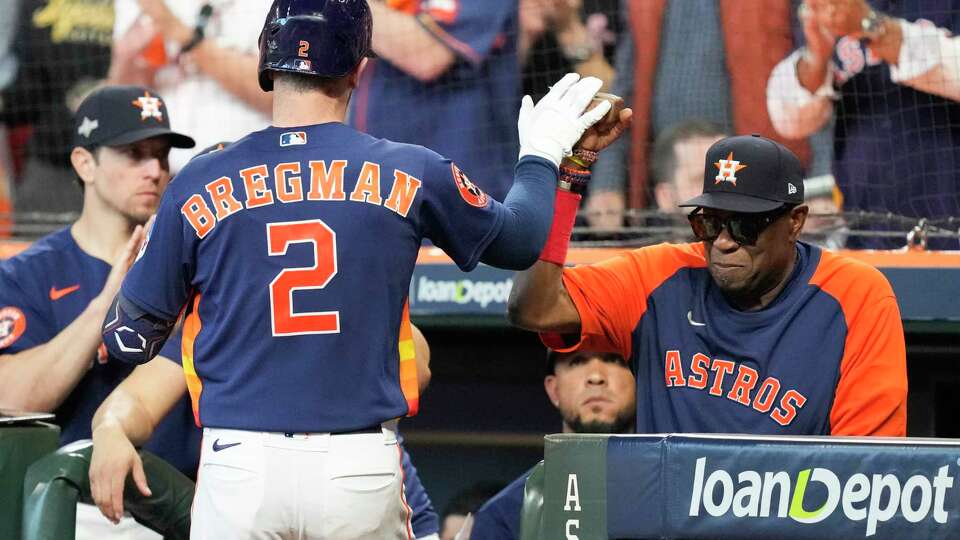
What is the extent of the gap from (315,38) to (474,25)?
2.69 metres

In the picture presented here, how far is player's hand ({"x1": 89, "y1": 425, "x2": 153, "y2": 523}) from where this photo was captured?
2.46 meters

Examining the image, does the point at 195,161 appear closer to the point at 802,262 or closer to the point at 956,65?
the point at 802,262

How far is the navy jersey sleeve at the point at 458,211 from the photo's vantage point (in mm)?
2072

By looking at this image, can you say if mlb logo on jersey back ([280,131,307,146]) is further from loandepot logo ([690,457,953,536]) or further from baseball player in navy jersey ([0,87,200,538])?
baseball player in navy jersey ([0,87,200,538])

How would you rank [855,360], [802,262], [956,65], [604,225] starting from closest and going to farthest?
1. [855,360]
2. [802,262]
3. [956,65]
4. [604,225]

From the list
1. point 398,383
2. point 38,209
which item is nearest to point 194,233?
point 398,383

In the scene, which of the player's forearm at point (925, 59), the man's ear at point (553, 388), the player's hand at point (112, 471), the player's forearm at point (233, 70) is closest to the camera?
the player's hand at point (112, 471)

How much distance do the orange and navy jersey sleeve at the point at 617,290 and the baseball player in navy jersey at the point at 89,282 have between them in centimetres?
103

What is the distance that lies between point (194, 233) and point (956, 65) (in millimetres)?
2984

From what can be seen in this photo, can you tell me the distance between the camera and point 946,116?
425cm

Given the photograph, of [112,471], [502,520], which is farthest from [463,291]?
[112,471]

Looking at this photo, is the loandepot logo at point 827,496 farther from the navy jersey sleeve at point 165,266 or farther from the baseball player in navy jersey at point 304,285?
the navy jersey sleeve at point 165,266

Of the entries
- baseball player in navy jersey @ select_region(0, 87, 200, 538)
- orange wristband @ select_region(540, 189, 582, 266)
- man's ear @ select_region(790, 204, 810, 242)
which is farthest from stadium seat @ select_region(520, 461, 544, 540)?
baseball player in navy jersey @ select_region(0, 87, 200, 538)

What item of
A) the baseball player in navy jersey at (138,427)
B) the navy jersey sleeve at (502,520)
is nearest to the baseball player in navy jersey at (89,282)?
the baseball player in navy jersey at (138,427)
